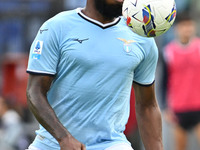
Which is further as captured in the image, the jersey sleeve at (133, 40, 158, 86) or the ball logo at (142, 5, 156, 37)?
the jersey sleeve at (133, 40, 158, 86)

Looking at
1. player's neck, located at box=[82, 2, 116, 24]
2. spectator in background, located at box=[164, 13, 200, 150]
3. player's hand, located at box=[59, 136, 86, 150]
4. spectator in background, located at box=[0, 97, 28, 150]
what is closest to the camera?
player's hand, located at box=[59, 136, 86, 150]

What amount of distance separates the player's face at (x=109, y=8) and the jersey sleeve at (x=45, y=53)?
1.76 feet

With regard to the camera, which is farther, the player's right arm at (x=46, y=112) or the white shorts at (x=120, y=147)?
the white shorts at (x=120, y=147)

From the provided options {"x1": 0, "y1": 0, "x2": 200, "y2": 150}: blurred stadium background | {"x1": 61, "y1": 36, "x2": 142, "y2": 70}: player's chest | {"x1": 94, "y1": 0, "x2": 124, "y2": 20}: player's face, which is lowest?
{"x1": 0, "y1": 0, "x2": 200, "y2": 150}: blurred stadium background

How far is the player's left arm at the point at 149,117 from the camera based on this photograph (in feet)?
20.1

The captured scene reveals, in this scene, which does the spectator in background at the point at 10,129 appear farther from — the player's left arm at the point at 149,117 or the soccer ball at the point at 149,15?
the soccer ball at the point at 149,15

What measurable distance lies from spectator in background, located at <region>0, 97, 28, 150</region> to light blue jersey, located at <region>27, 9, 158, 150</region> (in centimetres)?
733

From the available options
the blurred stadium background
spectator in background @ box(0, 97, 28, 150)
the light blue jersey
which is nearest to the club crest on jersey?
the light blue jersey

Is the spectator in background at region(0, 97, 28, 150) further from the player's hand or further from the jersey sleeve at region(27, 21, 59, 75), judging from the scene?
the player's hand

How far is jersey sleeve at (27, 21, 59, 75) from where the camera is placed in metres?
5.53

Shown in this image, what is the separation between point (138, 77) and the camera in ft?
20.0

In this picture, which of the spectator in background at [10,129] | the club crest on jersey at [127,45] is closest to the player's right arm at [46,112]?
the club crest on jersey at [127,45]

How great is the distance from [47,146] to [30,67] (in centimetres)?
68

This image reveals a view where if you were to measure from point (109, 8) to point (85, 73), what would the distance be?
0.63 meters
